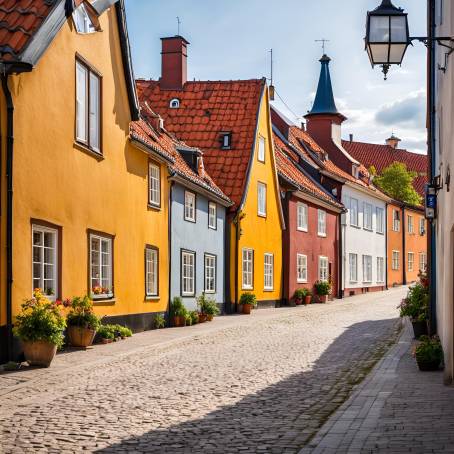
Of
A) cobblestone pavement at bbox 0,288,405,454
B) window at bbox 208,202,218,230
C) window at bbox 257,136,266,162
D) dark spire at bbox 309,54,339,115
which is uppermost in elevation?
dark spire at bbox 309,54,339,115

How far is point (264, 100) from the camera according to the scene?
34.3 m

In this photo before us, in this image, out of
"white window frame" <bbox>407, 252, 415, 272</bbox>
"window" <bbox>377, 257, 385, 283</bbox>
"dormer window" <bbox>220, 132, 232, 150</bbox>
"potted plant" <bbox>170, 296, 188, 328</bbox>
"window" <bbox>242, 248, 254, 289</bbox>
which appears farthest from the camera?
"white window frame" <bbox>407, 252, 415, 272</bbox>

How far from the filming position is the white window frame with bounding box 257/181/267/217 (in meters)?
33.9

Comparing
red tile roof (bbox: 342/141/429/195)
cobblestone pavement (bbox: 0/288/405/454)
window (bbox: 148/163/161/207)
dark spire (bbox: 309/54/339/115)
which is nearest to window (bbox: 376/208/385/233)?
dark spire (bbox: 309/54/339/115)

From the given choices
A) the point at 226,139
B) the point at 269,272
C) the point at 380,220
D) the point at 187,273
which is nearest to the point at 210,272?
the point at 187,273

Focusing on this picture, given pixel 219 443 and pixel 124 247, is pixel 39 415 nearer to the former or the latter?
pixel 219 443

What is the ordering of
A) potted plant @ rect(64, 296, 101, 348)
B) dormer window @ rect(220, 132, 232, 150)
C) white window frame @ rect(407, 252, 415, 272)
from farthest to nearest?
1. white window frame @ rect(407, 252, 415, 272)
2. dormer window @ rect(220, 132, 232, 150)
3. potted plant @ rect(64, 296, 101, 348)

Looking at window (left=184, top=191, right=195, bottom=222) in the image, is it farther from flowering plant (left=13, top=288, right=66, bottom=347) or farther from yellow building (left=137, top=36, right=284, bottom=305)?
flowering plant (left=13, top=288, right=66, bottom=347)

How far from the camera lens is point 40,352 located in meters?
13.2

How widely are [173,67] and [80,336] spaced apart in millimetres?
20798

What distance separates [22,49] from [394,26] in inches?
270

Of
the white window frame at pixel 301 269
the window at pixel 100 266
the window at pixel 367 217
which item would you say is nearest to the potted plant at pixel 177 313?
the window at pixel 100 266

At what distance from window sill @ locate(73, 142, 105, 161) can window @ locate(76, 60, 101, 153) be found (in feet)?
0.22

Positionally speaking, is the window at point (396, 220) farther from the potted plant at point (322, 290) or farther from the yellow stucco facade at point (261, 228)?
the yellow stucco facade at point (261, 228)
